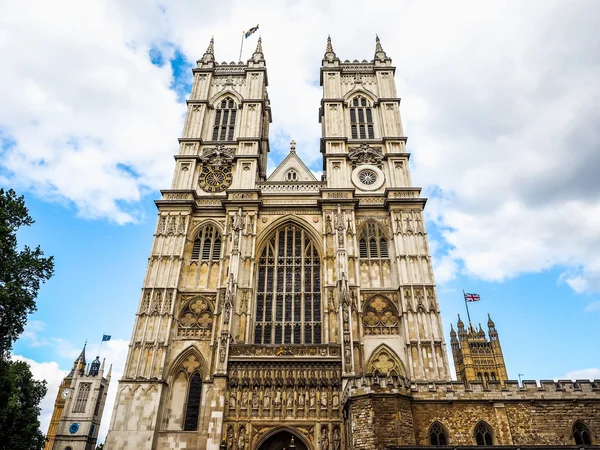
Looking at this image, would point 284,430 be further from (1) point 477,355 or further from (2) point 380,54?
(1) point 477,355

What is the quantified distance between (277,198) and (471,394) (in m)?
16.5

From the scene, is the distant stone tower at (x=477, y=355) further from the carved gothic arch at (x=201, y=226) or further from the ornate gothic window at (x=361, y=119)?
the carved gothic arch at (x=201, y=226)

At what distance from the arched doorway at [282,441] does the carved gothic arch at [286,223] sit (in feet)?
33.9

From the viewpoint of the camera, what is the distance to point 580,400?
17.6 meters

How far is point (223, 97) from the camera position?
34156 mm

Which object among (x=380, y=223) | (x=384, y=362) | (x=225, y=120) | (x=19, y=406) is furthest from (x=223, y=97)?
(x=19, y=406)

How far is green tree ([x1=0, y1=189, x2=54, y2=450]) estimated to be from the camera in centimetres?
1761

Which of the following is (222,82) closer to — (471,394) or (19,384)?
(19,384)

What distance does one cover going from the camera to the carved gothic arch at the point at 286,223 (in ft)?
89.2

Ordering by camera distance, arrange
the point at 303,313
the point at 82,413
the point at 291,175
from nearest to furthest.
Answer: the point at 303,313 → the point at 291,175 → the point at 82,413

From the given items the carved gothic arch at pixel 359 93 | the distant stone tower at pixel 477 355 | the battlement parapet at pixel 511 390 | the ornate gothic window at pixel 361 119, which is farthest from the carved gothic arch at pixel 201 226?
the distant stone tower at pixel 477 355

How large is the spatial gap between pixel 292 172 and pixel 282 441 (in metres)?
17.5

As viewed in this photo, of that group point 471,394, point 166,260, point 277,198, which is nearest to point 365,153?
point 277,198

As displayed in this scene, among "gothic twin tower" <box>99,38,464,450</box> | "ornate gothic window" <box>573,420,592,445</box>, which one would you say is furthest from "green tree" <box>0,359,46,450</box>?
"ornate gothic window" <box>573,420,592,445</box>
